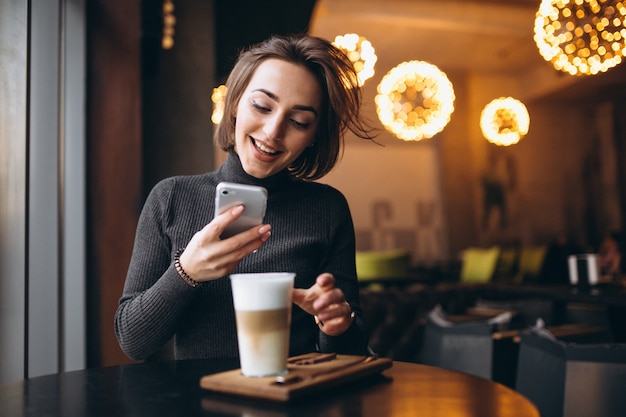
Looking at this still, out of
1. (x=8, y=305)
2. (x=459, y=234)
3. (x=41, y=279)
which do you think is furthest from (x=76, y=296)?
(x=459, y=234)

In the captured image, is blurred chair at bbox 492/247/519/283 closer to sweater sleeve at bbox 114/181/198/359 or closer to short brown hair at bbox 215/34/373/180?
short brown hair at bbox 215/34/373/180

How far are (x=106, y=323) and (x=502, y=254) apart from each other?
703 centimetres

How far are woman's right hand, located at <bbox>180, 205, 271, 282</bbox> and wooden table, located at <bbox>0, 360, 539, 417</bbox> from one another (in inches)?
6.8

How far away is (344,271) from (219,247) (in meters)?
0.44

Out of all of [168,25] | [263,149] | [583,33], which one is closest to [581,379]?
[263,149]

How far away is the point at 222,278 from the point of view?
1211 millimetres

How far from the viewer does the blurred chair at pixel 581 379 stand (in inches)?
66.3

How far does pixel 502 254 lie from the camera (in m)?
8.41

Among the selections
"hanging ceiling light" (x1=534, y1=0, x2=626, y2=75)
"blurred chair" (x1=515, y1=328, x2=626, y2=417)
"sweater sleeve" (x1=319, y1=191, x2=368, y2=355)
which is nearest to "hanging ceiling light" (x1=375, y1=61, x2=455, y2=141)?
"hanging ceiling light" (x1=534, y1=0, x2=626, y2=75)

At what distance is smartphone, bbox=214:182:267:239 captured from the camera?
88 centimetres

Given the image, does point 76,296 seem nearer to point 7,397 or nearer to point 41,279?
point 41,279

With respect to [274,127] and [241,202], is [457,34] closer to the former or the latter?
[274,127]

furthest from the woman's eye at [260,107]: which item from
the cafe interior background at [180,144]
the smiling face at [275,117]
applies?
the cafe interior background at [180,144]

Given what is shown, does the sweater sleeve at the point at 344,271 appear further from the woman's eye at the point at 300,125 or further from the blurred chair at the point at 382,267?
the blurred chair at the point at 382,267
